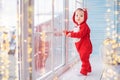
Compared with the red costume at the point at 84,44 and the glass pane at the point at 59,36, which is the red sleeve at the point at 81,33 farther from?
the glass pane at the point at 59,36

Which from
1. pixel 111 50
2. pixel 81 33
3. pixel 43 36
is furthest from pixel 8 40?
pixel 111 50

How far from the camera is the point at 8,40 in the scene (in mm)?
2422

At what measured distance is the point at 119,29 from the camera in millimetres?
4941

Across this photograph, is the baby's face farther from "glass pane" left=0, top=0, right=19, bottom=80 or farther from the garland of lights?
"glass pane" left=0, top=0, right=19, bottom=80

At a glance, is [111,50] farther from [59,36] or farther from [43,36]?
[43,36]

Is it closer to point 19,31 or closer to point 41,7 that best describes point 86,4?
point 41,7

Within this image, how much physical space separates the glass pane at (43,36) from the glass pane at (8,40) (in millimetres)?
545

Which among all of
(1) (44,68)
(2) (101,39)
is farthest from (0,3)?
(2) (101,39)

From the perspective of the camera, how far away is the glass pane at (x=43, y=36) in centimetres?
306

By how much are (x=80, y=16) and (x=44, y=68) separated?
78cm

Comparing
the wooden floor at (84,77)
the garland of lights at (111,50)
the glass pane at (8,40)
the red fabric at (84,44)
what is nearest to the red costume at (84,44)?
the red fabric at (84,44)

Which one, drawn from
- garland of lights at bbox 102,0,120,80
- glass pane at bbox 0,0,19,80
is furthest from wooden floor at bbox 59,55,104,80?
glass pane at bbox 0,0,19,80

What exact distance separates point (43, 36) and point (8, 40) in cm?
79

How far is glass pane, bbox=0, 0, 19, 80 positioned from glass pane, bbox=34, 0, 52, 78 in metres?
0.55
